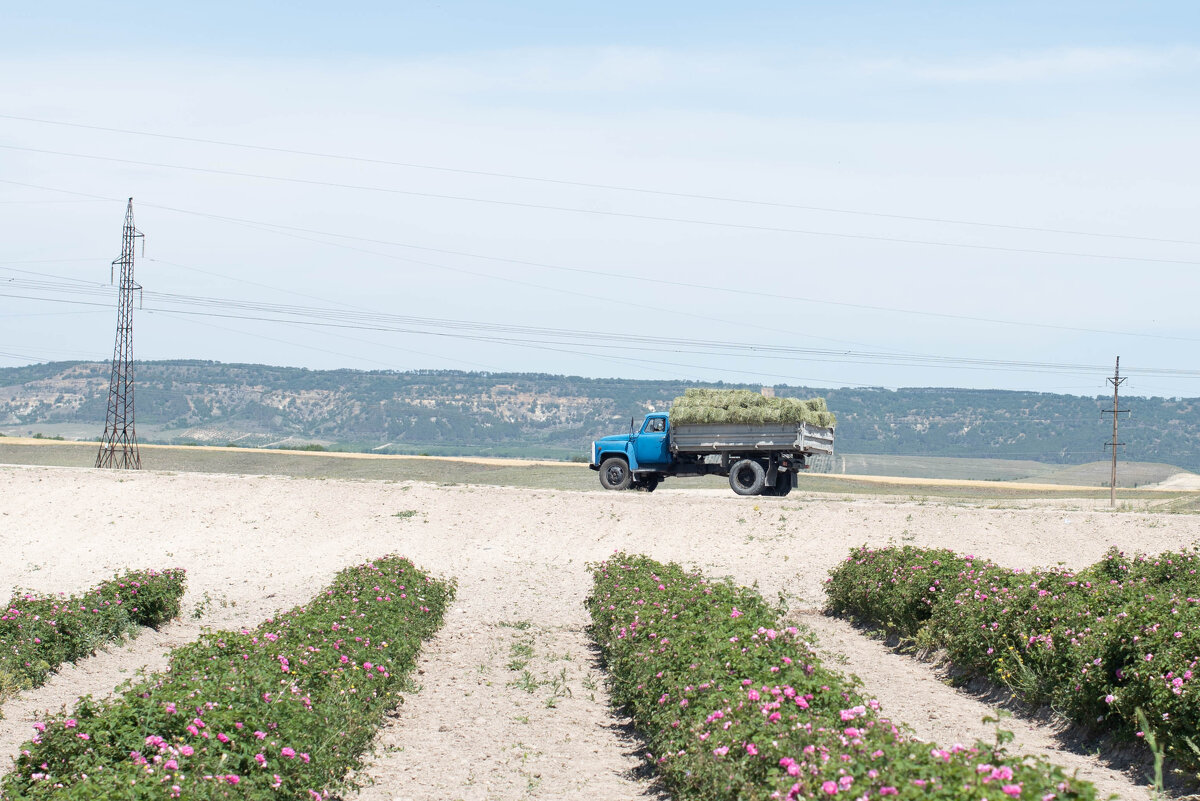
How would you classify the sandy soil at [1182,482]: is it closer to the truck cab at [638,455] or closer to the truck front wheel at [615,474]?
the truck cab at [638,455]

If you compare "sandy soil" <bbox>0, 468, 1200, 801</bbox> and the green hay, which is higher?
the green hay

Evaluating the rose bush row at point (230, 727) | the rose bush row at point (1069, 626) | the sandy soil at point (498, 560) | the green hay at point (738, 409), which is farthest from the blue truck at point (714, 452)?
the rose bush row at point (230, 727)

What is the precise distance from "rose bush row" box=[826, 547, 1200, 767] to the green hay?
1291 centimetres

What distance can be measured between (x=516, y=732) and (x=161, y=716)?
406 cm

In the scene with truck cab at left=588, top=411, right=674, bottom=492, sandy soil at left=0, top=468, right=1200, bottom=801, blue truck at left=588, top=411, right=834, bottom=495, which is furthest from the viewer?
truck cab at left=588, top=411, right=674, bottom=492

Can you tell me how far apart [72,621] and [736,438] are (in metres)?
20.1

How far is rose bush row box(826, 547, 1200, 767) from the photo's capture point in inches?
343

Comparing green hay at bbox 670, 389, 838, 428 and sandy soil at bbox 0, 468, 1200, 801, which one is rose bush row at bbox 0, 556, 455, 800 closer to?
sandy soil at bbox 0, 468, 1200, 801

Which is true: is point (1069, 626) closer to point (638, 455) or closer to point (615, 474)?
point (638, 455)

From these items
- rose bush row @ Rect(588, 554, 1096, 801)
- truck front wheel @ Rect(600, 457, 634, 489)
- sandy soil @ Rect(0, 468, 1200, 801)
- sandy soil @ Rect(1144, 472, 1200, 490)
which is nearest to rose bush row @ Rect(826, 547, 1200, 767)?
sandy soil @ Rect(0, 468, 1200, 801)

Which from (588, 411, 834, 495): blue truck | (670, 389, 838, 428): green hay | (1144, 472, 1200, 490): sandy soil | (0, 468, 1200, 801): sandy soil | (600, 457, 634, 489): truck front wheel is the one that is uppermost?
(670, 389, 838, 428): green hay

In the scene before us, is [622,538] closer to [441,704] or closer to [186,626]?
[186,626]

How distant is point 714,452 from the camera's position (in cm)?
3069

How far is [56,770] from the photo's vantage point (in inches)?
268
